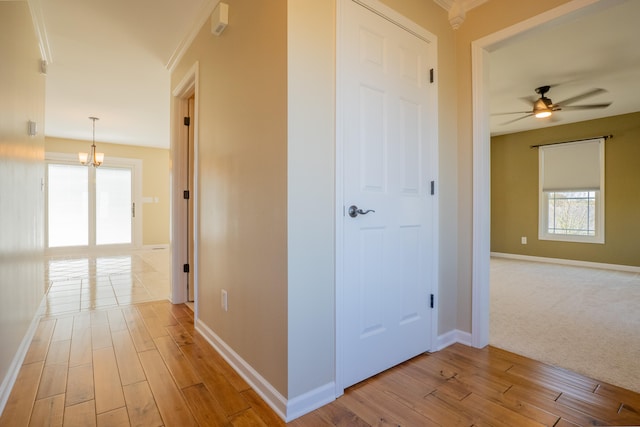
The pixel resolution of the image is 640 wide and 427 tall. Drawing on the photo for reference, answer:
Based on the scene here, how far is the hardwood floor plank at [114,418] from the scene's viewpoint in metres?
1.38

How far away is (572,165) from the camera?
544 centimetres

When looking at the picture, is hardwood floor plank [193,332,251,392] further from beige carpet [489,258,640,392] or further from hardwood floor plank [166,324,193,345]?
beige carpet [489,258,640,392]

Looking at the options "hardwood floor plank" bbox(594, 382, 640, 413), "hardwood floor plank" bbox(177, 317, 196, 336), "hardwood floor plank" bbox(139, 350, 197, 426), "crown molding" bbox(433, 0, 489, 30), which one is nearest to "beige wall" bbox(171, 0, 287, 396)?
"hardwood floor plank" bbox(177, 317, 196, 336)

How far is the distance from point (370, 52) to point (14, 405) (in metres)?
2.61

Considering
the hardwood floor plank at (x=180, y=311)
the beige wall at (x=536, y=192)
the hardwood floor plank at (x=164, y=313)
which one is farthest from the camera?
the beige wall at (x=536, y=192)

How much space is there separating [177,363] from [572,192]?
6.60m

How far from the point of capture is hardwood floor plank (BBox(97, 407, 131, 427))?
138 centimetres

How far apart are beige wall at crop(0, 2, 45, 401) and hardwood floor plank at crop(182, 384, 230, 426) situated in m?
0.89

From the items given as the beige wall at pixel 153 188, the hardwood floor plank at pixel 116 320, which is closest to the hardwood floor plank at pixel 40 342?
the hardwood floor plank at pixel 116 320

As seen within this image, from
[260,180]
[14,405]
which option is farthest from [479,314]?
[14,405]

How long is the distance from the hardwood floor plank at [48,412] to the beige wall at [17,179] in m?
0.19

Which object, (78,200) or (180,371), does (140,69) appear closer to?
(180,371)

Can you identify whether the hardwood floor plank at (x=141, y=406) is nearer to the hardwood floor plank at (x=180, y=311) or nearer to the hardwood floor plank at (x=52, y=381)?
the hardwood floor plank at (x=52, y=381)

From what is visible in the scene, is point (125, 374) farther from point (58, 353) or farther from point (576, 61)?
point (576, 61)
